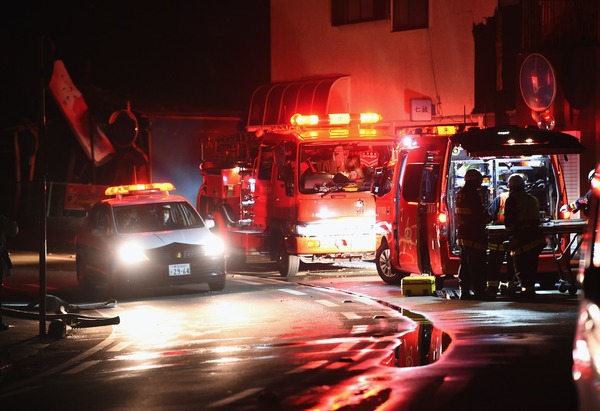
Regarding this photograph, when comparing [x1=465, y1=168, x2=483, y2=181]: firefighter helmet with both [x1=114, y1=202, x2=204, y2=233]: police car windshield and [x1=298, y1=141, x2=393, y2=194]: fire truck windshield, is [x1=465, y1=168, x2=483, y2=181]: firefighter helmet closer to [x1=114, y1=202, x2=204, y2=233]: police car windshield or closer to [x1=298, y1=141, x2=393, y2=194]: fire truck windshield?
[x1=298, y1=141, x2=393, y2=194]: fire truck windshield

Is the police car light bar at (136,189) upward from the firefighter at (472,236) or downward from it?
upward

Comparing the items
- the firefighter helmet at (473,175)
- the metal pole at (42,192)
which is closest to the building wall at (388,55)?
the firefighter helmet at (473,175)

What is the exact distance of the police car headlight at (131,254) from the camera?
56.5 ft

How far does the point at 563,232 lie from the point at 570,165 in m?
6.53

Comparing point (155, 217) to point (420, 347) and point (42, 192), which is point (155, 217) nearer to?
point (42, 192)

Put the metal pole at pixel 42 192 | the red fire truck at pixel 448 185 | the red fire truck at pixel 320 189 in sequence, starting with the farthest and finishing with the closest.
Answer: the red fire truck at pixel 320 189
the red fire truck at pixel 448 185
the metal pole at pixel 42 192

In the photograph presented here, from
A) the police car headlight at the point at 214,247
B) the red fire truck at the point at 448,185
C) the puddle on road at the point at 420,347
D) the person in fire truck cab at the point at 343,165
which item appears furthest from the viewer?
the person in fire truck cab at the point at 343,165

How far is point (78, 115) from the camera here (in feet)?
106

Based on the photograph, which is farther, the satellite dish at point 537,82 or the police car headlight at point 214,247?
the satellite dish at point 537,82

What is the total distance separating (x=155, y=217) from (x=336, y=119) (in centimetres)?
394

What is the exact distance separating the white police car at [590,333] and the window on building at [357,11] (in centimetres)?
2224

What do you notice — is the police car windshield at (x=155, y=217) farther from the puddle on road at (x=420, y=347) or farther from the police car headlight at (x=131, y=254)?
the puddle on road at (x=420, y=347)

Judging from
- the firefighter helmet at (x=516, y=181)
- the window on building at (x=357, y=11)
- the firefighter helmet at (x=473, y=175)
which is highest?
the window on building at (x=357, y=11)

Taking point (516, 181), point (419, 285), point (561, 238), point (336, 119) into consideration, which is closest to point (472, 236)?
point (516, 181)
